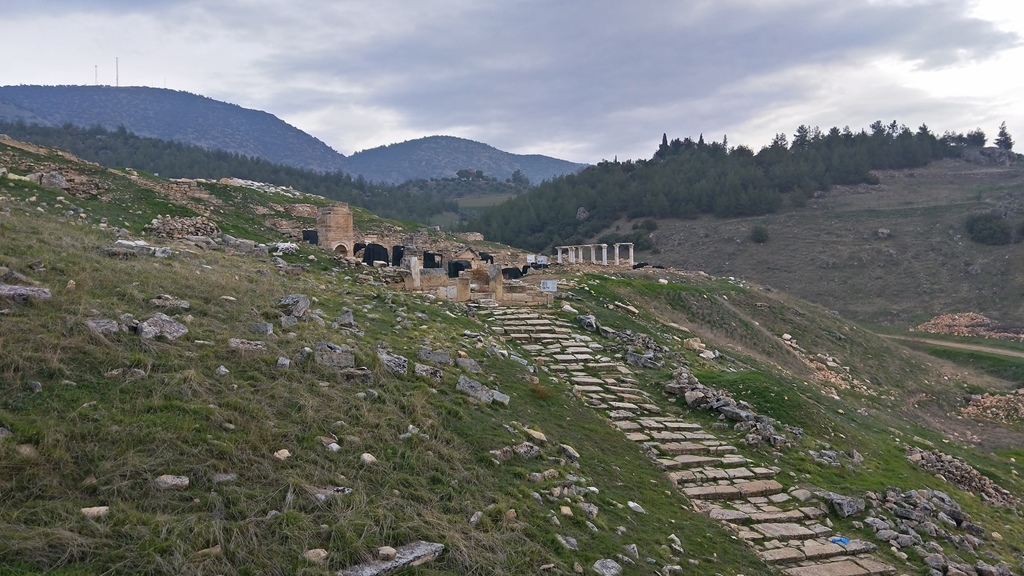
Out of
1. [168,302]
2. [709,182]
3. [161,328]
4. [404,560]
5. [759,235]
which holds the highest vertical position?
[709,182]

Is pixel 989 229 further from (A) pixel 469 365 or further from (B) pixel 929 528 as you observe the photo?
(A) pixel 469 365

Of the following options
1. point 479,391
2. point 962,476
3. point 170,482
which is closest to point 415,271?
point 479,391

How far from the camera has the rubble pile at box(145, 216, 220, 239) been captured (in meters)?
17.3

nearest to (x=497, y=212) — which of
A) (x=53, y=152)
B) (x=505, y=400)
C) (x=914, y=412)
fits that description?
(x=53, y=152)

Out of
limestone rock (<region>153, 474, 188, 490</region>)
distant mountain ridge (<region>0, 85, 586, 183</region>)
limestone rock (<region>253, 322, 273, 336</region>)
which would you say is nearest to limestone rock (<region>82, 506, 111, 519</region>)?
limestone rock (<region>153, 474, 188, 490</region>)

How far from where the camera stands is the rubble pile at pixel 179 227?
681 inches

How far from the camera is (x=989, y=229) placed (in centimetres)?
4866

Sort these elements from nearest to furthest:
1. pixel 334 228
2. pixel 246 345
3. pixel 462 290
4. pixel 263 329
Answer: pixel 246 345 < pixel 263 329 < pixel 462 290 < pixel 334 228

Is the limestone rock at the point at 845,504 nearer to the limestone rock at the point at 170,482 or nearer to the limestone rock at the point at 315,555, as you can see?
the limestone rock at the point at 315,555

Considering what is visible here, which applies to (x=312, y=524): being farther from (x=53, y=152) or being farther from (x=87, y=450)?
(x=53, y=152)

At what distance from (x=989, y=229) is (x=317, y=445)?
58088mm

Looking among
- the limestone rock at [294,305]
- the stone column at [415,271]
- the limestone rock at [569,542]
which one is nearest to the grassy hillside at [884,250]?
the stone column at [415,271]

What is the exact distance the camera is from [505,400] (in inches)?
355

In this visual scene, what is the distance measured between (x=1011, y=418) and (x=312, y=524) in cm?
2423
